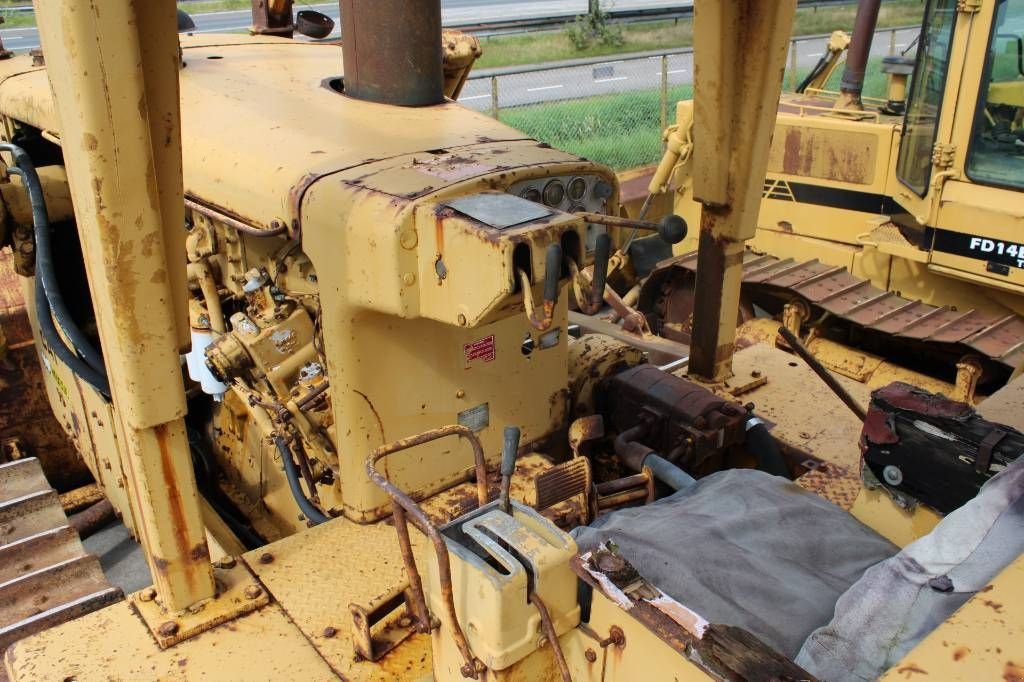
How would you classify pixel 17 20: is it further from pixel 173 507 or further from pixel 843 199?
pixel 173 507

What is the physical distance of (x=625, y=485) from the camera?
111 inches

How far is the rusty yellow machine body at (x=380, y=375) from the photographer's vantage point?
188 cm

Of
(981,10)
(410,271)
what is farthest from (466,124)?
(981,10)

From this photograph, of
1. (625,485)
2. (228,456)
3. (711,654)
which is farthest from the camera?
(228,456)

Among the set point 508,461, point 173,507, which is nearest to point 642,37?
point 173,507

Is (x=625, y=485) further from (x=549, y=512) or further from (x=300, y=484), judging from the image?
(x=300, y=484)

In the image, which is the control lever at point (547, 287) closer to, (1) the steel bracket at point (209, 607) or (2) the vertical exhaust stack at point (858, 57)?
(1) the steel bracket at point (209, 607)

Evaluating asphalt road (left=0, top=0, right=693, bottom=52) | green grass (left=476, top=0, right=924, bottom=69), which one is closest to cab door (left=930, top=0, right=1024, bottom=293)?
green grass (left=476, top=0, right=924, bottom=69)

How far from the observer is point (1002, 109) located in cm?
501

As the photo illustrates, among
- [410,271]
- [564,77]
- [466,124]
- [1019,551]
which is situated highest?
[466,124]

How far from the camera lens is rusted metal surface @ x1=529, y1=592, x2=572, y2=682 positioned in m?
1.79

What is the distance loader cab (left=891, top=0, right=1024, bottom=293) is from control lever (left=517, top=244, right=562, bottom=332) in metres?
3.65

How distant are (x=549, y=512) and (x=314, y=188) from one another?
112 centimetres

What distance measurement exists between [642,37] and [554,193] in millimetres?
19439
